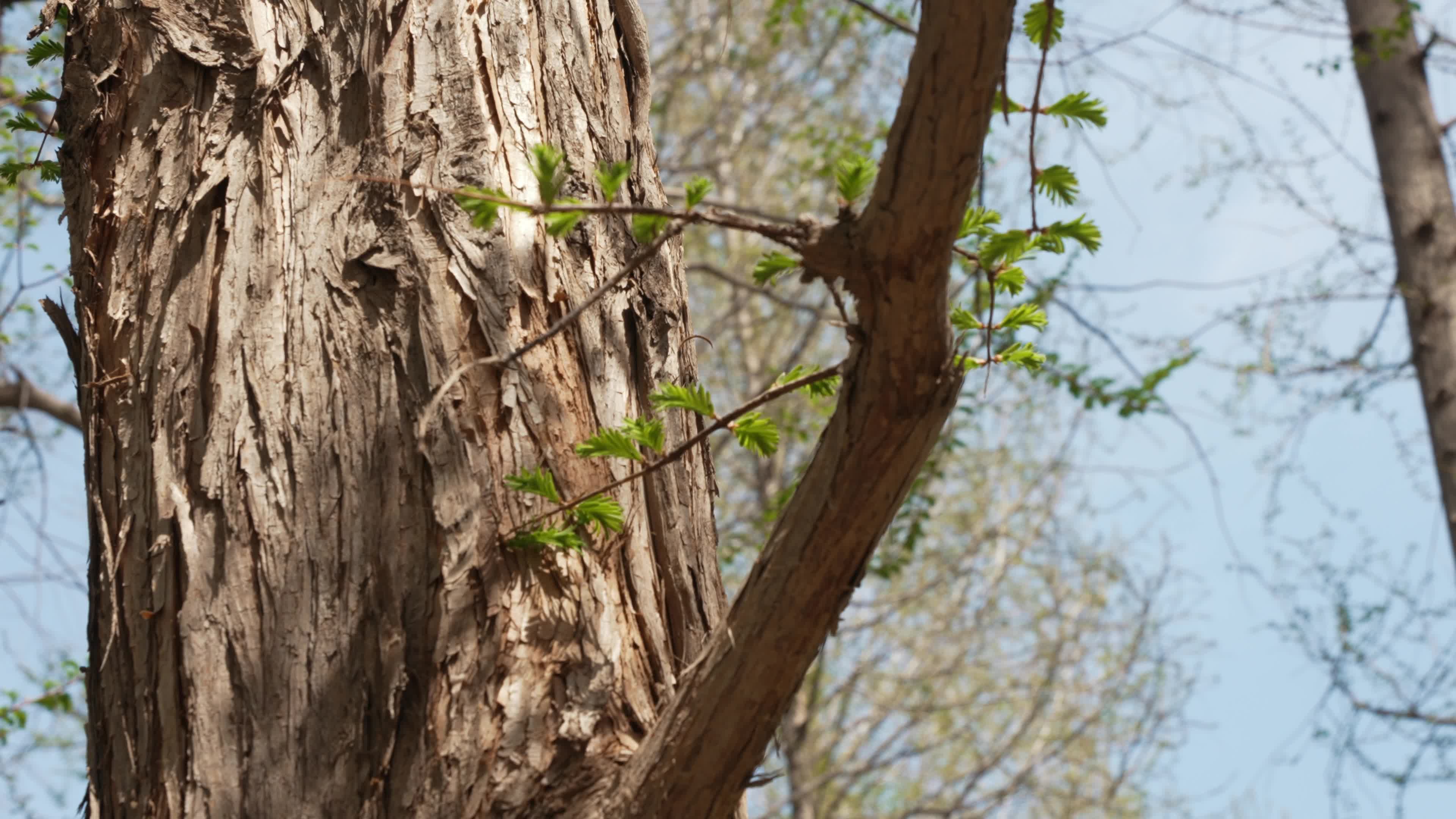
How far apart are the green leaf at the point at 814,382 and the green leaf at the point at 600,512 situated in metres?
0.23

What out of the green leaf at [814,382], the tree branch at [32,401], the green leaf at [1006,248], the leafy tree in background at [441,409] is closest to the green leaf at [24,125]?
the leafy tree in background at [441,409]

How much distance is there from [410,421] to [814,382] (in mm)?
485

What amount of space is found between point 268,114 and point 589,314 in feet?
1.74

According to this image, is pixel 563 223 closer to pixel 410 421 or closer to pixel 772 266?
pixel 772 266

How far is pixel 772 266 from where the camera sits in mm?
1004

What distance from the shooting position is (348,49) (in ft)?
5.06

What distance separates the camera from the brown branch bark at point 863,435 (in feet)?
2.99

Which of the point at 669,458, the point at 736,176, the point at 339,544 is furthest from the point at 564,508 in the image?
the point at 736,176

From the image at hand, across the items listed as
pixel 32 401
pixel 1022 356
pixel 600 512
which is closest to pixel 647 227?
pixel 600 512

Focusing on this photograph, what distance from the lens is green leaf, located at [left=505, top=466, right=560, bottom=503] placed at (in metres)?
1.19

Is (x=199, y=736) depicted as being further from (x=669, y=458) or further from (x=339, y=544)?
(x=669, y=458)

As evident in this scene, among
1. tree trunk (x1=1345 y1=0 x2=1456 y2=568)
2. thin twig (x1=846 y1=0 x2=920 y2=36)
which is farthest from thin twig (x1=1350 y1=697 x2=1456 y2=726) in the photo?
thin twig (x1=846 y1=0 x2=920 y2=36)

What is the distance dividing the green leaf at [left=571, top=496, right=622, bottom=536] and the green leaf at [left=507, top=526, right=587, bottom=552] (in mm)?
23

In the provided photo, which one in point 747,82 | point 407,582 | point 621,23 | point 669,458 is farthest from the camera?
point 747,82
